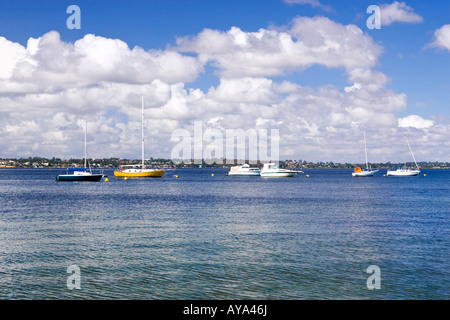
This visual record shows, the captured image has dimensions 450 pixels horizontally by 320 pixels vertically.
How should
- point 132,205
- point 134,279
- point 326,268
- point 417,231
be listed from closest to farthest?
point 134,279 → point 326,268 → point 417,231 → point 132,205

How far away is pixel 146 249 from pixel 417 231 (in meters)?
29.1

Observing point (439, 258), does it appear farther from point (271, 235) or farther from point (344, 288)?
point (271, 235)

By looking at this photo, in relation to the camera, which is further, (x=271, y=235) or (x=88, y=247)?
(x=271, y=235)

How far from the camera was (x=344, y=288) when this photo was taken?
86.4ft
